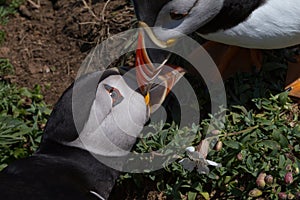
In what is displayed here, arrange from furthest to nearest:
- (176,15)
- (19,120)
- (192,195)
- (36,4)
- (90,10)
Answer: (36,4), (90,10), (19,120), (192,195), (176,15)

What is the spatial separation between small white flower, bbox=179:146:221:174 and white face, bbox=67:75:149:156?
0.29 metres

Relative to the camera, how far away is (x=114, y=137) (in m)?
3.38

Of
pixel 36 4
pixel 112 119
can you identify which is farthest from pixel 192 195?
pixel 36 4

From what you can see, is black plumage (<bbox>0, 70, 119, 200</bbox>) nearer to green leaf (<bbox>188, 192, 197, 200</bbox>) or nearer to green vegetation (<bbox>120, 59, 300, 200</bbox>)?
green vegetation (<bbox>120, 59, 300, 200</bbox>)

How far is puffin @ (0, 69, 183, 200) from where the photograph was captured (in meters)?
3.25

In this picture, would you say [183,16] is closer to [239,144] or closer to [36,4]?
[239,144]

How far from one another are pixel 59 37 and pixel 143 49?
48.7 inches

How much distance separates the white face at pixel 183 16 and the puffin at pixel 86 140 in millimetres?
326

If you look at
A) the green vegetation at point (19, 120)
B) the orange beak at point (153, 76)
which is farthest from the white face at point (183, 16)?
the green vegetation at point (19, 120)

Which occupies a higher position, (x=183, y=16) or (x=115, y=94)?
(x=183, y=16)

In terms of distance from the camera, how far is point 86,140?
10.9 feet

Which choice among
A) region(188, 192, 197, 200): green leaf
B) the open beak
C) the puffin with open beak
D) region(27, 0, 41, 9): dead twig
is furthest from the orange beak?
region(27, 0, 41, 9): dead twig

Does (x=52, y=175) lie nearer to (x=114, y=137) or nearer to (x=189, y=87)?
(x=114, y=137)

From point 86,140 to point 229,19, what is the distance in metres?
0.87
